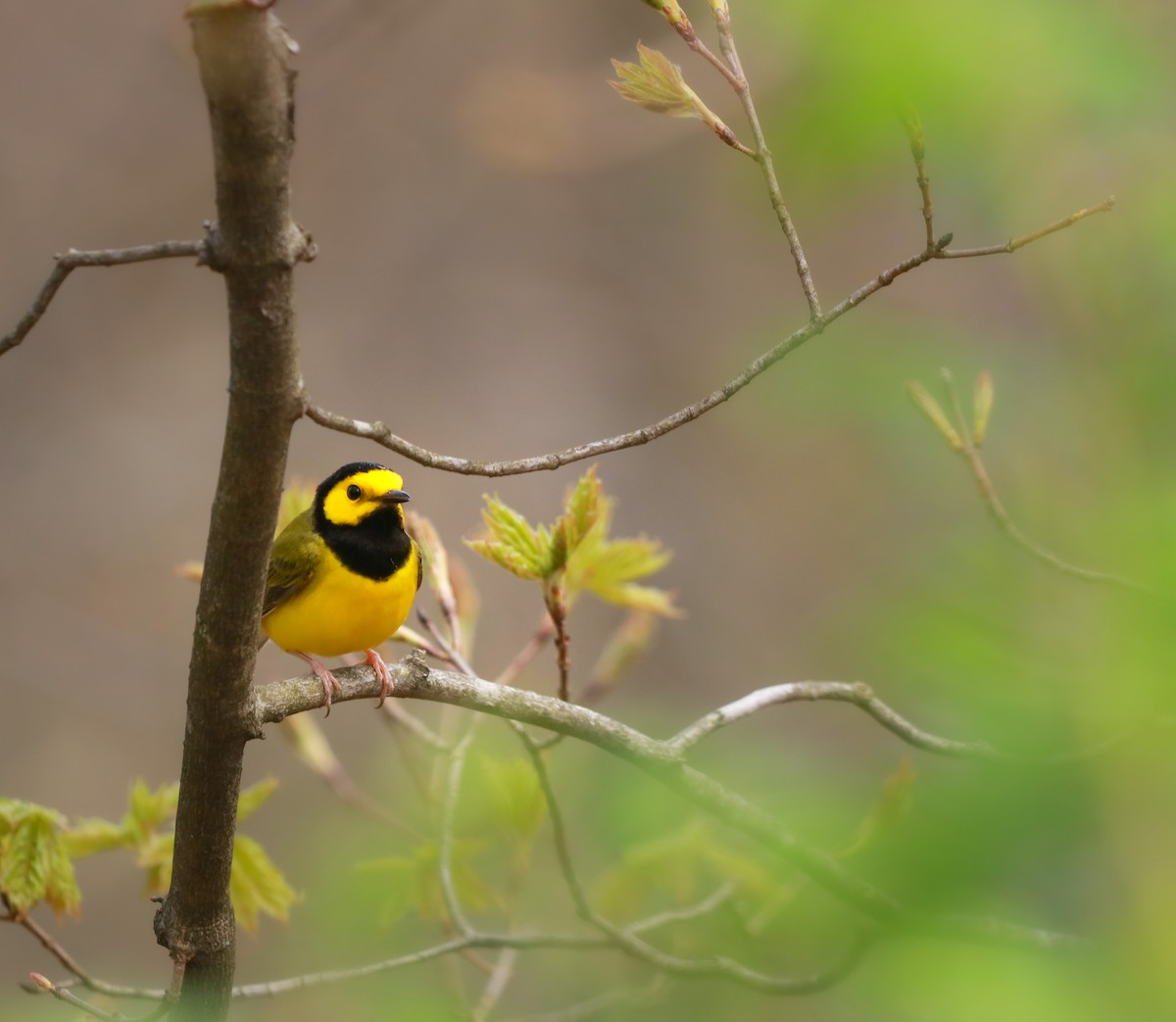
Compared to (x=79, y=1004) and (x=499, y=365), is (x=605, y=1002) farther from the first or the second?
(x=499, y=365)

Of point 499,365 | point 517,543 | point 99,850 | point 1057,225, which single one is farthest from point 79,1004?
point 499,365

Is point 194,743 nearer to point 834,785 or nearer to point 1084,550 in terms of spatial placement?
point 834,785

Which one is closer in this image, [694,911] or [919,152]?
[919,152]

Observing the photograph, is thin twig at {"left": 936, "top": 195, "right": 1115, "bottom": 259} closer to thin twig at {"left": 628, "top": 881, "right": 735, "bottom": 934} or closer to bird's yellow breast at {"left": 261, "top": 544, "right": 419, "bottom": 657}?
thin twig at {"left": 628, "top": 881, "right": 735, "bottom": 934}

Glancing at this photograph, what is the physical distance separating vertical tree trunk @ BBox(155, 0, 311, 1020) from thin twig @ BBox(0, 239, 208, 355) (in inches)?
1.0

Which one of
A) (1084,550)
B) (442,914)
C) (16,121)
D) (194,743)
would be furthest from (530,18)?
(1084,550)

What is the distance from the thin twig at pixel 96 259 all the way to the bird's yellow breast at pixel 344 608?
4.06 feet

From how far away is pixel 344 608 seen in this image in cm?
229

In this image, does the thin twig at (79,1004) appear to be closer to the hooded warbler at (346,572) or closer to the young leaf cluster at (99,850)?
the young leaf cluster at (99,850)

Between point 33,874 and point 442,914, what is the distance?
74 centimetres

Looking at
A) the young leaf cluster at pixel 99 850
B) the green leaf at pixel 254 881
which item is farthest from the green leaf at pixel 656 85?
the green leaf at pixel 254 881

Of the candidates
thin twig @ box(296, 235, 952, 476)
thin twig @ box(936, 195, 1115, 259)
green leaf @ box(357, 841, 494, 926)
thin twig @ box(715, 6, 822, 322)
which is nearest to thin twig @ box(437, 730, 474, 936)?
green leaf @ box(357, 841, 494, 926)

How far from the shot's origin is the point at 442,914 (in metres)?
2.16

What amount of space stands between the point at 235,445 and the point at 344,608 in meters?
1.20
